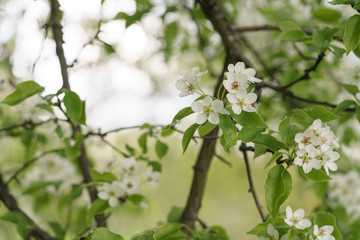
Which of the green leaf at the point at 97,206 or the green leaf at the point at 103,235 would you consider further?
the green leaf at the point at 97,206

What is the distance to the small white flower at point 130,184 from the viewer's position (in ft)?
2.72

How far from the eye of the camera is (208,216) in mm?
3746

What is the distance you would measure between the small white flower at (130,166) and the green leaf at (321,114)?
1.26 ft

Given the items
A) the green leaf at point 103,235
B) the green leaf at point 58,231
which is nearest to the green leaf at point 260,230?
the green leaf at point 103,235

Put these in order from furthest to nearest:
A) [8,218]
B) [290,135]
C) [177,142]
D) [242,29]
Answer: [177,142], [242,29], [8,218], [290,135]

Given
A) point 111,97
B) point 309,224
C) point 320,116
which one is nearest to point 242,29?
point 320,116

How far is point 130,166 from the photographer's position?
0.86m

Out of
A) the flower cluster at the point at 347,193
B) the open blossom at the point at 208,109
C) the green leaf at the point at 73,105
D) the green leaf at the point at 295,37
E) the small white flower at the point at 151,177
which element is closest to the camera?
the open blossom at the point at 208,109

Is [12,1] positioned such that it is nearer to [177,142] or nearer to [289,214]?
[289,214]

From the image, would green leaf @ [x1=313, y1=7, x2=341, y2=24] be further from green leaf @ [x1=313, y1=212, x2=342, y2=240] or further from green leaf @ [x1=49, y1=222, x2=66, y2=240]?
green leaf @ [x1=49, y1=222, x2=66, y2=240]

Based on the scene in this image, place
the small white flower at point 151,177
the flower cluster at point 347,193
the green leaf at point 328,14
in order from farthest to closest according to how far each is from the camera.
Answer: the flower cluster at point 347,193 → the green leaf at point 328,14 → the small white flower at point 151,177

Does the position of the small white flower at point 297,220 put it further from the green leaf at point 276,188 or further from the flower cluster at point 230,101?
the flower cluster at point 230,101

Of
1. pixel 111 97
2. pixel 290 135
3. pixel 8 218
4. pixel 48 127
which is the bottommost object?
pixel 290 135

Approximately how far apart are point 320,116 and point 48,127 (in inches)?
28.1
